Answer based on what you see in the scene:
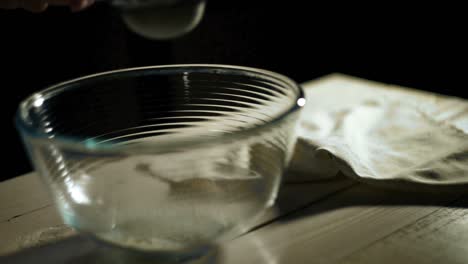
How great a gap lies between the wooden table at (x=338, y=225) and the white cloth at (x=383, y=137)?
0.9 inches

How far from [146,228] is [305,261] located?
5.7 inches

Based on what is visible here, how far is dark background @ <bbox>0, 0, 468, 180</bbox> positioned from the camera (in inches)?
54.0

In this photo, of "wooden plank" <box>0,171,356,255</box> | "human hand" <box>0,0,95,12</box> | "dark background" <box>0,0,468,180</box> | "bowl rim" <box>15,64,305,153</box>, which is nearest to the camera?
"bowl rim" <box>15,64,305,153</box>

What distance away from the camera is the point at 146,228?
18.5 inches

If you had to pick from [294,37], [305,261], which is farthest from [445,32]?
[305,261]

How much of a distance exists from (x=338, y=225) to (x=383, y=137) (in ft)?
0.75

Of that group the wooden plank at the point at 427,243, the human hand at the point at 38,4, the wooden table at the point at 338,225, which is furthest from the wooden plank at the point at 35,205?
the human hand at the point at 38,4

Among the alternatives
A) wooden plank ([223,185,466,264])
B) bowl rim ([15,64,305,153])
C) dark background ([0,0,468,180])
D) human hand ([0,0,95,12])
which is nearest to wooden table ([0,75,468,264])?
wooden plank ([223,185,466,264])

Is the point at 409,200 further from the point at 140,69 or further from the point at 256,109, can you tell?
the point at 140,69

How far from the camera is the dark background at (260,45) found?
137 cm

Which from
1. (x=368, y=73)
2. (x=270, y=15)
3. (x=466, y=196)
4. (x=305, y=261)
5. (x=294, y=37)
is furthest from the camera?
(x=368, y=73)

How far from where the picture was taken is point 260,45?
203 cm

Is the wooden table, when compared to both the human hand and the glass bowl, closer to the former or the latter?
the glass bowl

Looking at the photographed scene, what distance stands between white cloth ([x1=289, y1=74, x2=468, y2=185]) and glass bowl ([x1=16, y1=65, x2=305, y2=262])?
0.11m
